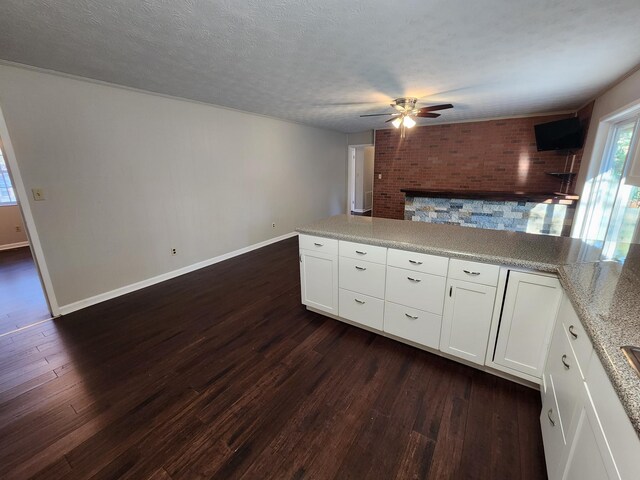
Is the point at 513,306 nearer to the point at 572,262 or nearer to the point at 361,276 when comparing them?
the point at 572,262

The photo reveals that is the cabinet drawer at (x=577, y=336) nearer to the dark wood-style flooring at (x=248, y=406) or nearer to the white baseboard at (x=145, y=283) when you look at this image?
the dark wood-style flooring at (x=248, y=406)

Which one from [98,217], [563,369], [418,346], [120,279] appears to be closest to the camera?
[563,369]

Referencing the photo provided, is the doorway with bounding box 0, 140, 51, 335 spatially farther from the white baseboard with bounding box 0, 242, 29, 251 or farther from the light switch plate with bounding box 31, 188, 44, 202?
the light switch plate with bounding box 31, 188, 44, 202

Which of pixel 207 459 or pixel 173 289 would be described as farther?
pixel 173 289

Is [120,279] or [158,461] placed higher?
[120,279]

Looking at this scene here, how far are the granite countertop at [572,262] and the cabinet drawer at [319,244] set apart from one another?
0.06m

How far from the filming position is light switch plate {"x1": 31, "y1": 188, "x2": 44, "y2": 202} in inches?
99.3

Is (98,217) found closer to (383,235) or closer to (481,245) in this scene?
(383,235)

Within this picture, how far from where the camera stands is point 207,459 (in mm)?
1403

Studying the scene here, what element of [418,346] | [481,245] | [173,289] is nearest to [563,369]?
[481,245]

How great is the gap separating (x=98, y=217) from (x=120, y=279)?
762mm

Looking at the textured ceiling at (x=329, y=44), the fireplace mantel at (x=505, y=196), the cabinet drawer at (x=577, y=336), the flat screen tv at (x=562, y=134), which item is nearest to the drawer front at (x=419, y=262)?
the cabinet drawer at (x=577, y=336)

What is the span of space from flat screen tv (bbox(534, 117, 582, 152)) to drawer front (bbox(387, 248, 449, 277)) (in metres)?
3.92

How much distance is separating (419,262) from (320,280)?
3.12 feet
